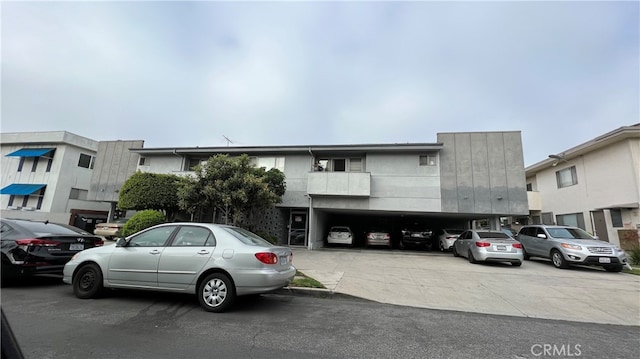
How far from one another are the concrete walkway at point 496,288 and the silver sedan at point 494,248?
363 millimetres

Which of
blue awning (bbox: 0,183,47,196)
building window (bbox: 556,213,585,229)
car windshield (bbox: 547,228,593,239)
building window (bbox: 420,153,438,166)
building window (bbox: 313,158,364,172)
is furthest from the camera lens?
blue awning (bbox: 0,183,47,196)

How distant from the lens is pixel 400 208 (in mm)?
15141

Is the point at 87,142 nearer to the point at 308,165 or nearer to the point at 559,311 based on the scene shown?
the point at 308,165

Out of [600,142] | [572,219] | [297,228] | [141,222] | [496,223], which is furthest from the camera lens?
[572,219]

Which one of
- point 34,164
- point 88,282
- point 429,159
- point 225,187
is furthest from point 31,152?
point 429,159

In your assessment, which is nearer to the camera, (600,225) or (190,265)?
(190,265)

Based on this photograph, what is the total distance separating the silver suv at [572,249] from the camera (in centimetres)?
1009

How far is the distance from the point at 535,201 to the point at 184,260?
86.9ft

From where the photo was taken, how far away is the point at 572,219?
20.3 m

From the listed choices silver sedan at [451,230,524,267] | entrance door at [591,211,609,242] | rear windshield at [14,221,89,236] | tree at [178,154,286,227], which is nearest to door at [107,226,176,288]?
rear windshield at [14,221,89,236]

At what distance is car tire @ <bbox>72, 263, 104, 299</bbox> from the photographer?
18.3ft

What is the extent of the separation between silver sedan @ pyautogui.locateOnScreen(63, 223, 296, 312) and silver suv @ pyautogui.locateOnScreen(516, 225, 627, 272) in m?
10.6

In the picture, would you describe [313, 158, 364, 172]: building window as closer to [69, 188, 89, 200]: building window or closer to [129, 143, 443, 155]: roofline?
[129, 143, 443, 155]: roofline

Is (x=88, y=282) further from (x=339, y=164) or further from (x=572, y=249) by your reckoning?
(x=572, y=249)
